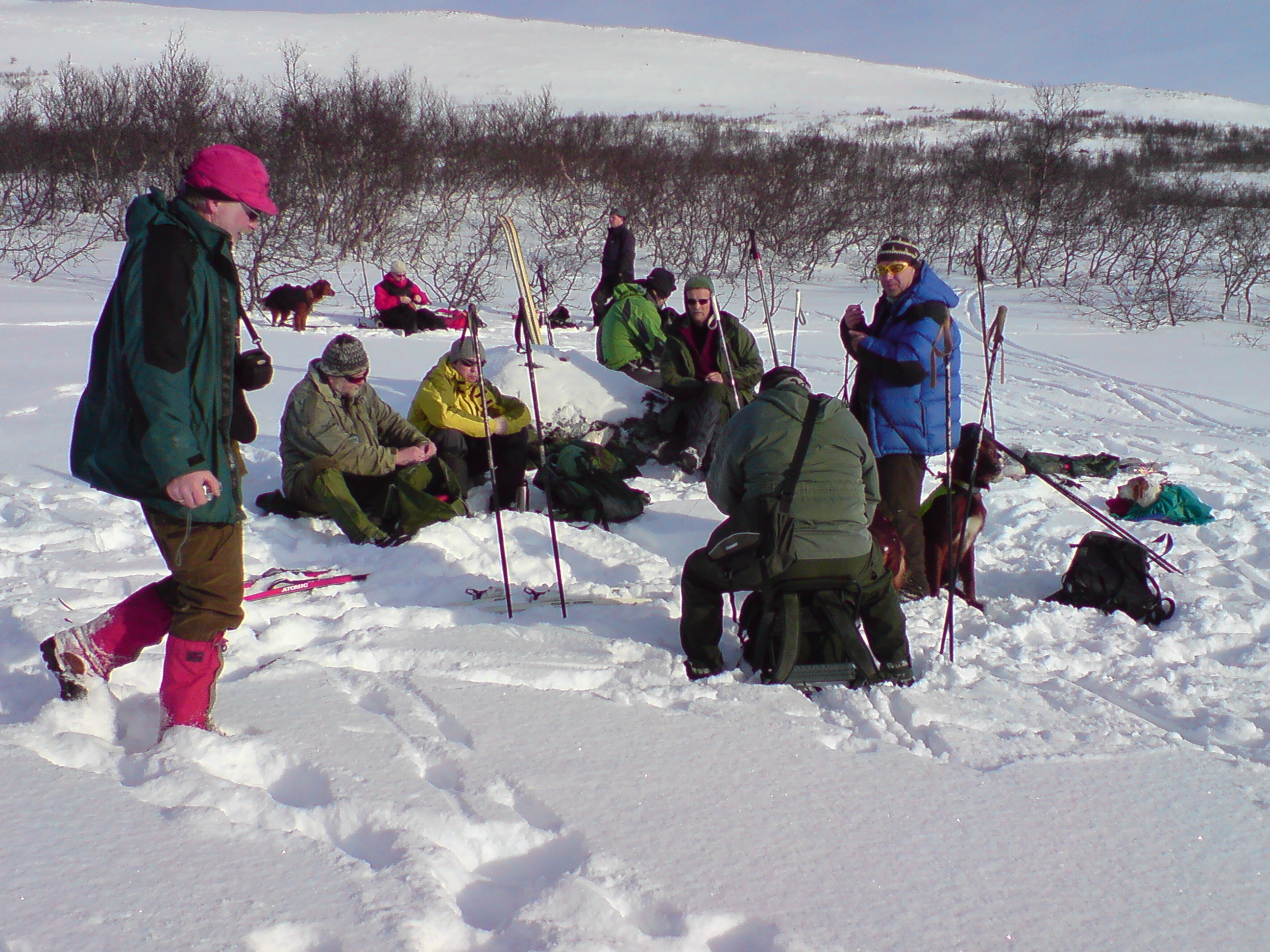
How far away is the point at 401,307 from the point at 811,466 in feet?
27.2

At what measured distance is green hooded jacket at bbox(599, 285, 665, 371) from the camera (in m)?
6.45

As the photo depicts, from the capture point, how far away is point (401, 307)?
33.2 ft

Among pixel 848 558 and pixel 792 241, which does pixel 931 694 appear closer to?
pixel 848 558

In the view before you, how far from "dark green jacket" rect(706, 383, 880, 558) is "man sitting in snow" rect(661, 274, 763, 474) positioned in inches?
101

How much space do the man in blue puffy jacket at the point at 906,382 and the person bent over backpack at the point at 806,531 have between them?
75cm

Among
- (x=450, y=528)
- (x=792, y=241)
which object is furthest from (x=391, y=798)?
(x=792, y=241)

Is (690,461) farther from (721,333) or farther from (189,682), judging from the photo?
(189,682)

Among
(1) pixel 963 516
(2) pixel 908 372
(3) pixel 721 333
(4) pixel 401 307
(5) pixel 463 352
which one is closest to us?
(2) pixel 908 372

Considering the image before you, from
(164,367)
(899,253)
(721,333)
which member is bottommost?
(721,333)

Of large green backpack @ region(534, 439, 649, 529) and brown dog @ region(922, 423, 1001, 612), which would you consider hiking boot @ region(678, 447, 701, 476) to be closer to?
large green backpack @ region(534, 439, 649, 529)

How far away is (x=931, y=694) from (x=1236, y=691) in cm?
106

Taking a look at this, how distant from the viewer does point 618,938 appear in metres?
1.53

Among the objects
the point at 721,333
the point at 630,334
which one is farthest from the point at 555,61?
the point at 721,333

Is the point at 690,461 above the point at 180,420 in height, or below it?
below
